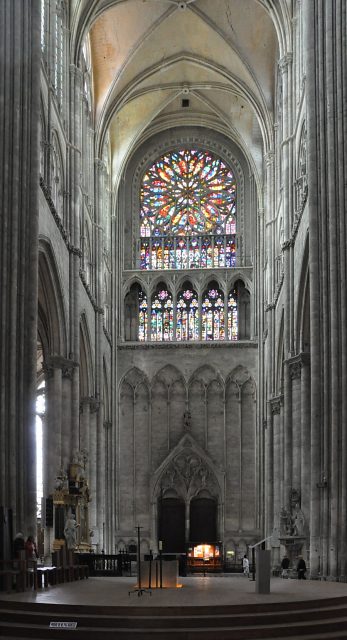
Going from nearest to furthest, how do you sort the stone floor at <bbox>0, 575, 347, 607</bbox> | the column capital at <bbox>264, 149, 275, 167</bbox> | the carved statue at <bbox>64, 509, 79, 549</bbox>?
the stone floor at <bbox>0, 575, 347, 607</bbox>
the carved statue at <bbox>64, 509, 79, 549</bbox>
the column capital at <bbox>264, 149, 275, 167</bbox>

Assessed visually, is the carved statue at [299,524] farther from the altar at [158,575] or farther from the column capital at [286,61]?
the column capital at [286,61]

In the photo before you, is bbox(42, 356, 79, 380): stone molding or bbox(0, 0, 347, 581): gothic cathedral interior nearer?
bbox(0, 0, 347, 581): gothic cathedral interior

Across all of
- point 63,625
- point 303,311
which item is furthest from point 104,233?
point 63,625

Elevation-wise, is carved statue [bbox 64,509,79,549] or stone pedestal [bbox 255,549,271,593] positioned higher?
stone pedestal [bbox 255,549,271,593]

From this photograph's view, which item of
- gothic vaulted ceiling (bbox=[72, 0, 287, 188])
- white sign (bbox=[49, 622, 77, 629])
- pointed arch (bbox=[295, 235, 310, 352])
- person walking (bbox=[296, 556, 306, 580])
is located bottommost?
person walking (bbox=[296, 556, 306, 580])

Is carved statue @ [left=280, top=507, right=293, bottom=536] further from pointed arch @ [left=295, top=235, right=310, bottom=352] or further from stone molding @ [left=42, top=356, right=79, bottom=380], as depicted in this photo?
stone molding @ [left=42, top=356, right=79, bottom=380]

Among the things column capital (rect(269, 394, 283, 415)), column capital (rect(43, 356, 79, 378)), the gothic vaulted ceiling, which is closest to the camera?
column capital (rect(43, 356, 79, 378))

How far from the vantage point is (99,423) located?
1833 inches

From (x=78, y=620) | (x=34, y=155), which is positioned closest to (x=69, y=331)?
(x=34, y=155)

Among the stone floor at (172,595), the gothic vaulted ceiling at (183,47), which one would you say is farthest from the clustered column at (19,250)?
the gothic vaulted ceiling at (183,47)

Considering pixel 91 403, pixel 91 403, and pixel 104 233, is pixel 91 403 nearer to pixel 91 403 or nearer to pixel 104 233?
pixel 91 403

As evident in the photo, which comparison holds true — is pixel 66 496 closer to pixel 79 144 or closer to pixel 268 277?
pixel 79 144

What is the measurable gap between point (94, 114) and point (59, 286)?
1419cm

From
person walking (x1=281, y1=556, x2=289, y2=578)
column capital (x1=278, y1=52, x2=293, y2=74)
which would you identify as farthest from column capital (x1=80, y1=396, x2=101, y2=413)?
column capital (x1=278, y1=52, x2=293, y2=74)
